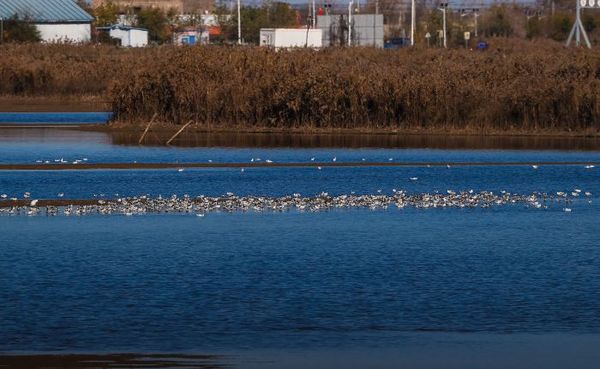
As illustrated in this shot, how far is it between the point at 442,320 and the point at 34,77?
2056 inches

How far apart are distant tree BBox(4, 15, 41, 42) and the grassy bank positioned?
4908cm

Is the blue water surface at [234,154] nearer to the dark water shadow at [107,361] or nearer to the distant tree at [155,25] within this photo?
the dark water shadow at [107,361]

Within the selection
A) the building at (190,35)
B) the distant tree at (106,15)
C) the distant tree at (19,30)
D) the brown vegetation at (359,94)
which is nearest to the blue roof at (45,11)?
the distant tree at (19,30)

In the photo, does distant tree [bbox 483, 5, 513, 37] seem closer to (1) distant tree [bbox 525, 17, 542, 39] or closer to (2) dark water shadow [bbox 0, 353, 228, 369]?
(1) distant tree [bbox 525, 17, 542, 39]

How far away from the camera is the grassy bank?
140ft

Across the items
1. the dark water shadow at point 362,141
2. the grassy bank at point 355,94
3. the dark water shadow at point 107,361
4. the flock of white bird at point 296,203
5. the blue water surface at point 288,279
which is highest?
the grassy bank at point 355,94

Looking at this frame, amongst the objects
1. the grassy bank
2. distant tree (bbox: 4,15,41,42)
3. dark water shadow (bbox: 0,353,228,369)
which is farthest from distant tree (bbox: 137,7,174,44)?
dark water shadow (bbox: 0,353,228,369)

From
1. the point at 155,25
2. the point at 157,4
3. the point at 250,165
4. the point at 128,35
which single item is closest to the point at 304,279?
the point at 250,165

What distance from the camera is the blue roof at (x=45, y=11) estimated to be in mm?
100688

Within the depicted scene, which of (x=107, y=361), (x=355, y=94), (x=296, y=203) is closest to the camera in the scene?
(x=107, y=361)

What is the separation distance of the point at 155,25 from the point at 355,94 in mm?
89276

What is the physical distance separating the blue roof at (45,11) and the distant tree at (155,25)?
21.8m

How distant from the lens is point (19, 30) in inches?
3733

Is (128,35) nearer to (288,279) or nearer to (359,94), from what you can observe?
(359,94)
